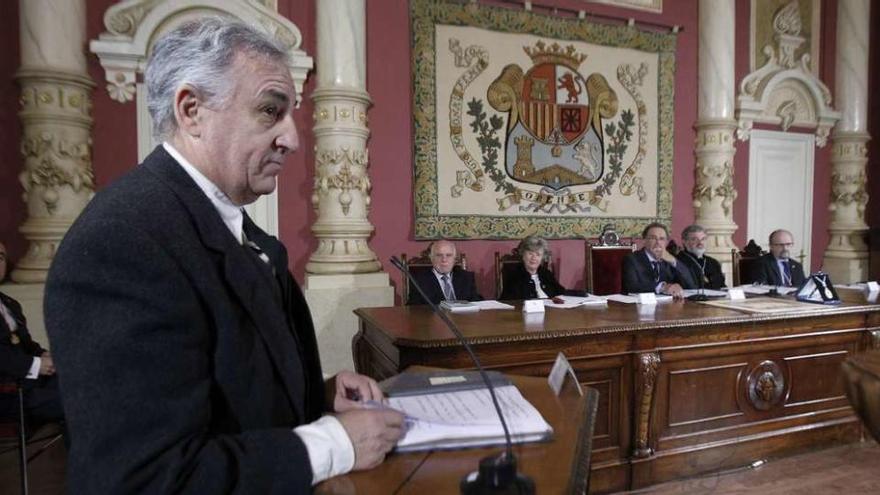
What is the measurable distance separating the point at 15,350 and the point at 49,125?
1848mm

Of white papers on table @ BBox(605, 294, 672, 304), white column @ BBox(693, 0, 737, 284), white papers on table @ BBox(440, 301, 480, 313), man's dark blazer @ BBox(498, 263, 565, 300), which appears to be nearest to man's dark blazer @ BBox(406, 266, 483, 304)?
man's dark blazer @ BBox(498, 263, 565, 300)

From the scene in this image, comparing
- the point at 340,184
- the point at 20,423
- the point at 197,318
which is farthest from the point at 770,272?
the point at 20,423

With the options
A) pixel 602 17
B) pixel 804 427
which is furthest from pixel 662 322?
pixel 602 17

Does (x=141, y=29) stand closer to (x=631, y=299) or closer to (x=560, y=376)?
(x=631, y=299)

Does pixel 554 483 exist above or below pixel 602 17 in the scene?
below

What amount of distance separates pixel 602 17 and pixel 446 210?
8.61 ft

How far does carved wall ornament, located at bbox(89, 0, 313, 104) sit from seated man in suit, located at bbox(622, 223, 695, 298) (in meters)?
2.98

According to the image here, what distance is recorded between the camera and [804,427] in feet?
9.56

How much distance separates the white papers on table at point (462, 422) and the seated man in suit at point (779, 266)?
4.76 meters

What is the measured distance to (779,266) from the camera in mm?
4840

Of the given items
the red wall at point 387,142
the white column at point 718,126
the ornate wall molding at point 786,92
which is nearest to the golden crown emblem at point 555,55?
the red wall at point 387,142

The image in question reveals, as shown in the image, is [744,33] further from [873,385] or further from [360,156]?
[873,385]

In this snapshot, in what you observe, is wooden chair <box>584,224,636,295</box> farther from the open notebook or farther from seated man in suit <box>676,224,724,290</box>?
the open notebook

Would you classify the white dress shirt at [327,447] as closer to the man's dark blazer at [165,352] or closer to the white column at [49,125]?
the man's dark blazer at [165,352]
